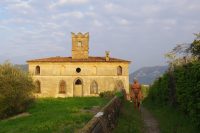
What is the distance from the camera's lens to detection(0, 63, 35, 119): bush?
105ft

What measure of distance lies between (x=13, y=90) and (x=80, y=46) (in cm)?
4441

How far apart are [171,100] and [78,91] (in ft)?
159

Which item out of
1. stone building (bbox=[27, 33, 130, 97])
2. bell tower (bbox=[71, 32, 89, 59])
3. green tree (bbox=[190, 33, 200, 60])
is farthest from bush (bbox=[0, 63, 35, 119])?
bell tower (bbox=[71, 32, 89, 59])

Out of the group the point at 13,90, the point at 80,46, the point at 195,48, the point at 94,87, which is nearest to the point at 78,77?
the point at 94,87

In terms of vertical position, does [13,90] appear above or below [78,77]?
below

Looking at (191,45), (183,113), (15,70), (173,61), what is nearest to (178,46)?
(191,45)

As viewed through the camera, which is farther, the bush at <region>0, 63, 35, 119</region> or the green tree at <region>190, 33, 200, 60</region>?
the bush at <region>0, 63, 35, 119</region>

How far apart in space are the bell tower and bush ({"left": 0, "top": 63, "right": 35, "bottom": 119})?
40.7 metres

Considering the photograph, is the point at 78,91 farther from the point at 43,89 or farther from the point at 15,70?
the point at 15,70

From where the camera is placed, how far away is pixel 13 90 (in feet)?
108

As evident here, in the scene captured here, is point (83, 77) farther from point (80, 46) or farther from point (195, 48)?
point (195, 48)

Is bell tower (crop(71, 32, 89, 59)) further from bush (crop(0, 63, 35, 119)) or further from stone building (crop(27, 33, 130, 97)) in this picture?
bush (crop(0, 63, 35, 119))

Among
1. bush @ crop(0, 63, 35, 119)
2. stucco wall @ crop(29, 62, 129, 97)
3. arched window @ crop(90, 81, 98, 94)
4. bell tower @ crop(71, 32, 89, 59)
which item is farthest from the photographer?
bell tower @ crop(71, 32, 89, 59)

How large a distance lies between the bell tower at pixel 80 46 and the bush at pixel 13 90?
40698 millimetres
